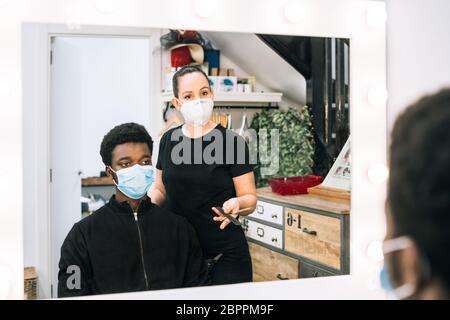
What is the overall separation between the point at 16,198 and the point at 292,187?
51cm

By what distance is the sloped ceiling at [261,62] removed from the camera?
938 millimetres

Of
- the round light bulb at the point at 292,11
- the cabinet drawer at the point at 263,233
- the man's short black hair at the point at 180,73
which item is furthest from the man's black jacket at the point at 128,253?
the round light bulb at the point at 292,11

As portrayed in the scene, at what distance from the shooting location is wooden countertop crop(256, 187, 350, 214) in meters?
0.97

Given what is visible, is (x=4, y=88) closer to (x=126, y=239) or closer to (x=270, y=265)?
(x=126, y=239)

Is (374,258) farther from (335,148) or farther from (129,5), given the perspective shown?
(129,5)

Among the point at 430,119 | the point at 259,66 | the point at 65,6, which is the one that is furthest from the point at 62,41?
the point at 430,119

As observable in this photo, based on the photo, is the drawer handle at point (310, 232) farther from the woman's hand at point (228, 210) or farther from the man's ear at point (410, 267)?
the man's ear at point (410, 267)

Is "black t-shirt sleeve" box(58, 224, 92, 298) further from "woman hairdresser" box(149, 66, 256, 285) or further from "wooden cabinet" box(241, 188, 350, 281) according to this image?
"wooden cabinet" box(241, 188, 350, 281)

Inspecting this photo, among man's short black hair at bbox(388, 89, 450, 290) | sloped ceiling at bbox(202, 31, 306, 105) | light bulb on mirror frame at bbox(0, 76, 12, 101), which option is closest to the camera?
man's short black hair at bbox(388, 89, 450, 290)

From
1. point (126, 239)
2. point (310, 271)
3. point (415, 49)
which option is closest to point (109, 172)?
point (126, 239)

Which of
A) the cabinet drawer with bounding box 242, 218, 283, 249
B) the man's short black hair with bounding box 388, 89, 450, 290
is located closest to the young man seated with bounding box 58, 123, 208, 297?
the cabinet drawer with bounding box 242, 218, 283, 249

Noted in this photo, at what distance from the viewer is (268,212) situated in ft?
3.20

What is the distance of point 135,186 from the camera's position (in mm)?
894

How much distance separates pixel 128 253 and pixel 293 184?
34 cm
